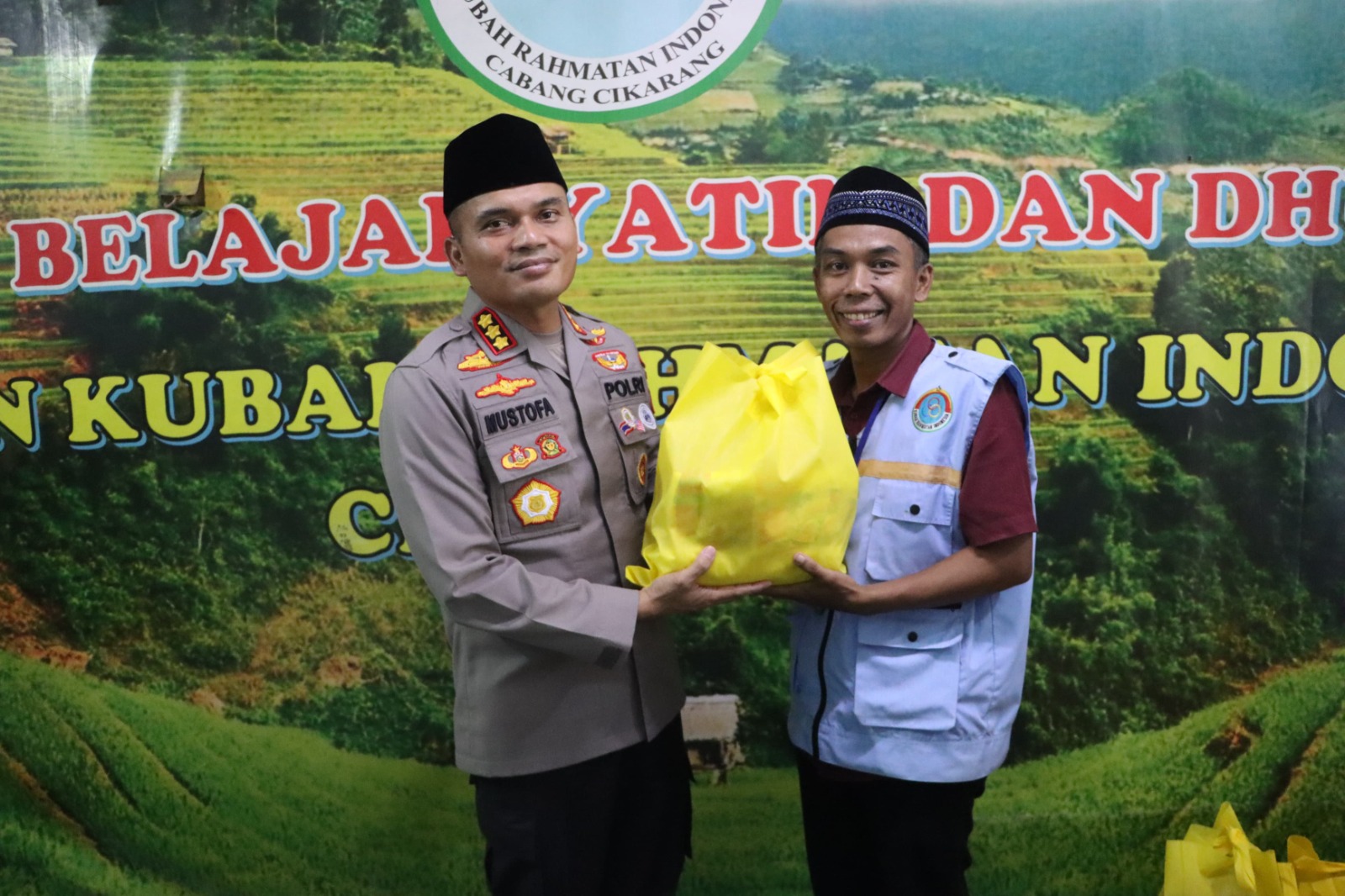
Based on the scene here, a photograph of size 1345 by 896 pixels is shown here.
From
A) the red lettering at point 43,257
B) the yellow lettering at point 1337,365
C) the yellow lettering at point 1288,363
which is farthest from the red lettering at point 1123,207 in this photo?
the red lettering at point 43,257

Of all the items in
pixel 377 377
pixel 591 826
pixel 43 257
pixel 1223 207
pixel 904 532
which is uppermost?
pixel 1223 207

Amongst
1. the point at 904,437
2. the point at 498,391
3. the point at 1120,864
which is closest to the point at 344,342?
the point at 498,391

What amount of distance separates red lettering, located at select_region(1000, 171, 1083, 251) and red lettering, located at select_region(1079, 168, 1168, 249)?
6 cm

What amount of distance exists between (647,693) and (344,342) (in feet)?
4.59

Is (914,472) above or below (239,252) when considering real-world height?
below

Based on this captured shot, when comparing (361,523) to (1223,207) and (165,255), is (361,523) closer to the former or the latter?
(165,255)

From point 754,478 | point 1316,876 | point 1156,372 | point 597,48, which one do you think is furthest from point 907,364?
point 1316,876

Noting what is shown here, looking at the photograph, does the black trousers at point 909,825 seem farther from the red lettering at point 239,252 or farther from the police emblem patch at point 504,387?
the red lettering at point 239,252

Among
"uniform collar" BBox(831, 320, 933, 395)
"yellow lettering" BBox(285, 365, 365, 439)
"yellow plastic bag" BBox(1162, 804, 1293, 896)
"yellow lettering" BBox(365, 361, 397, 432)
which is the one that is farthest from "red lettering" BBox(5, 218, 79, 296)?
"yellow plastic bag" BBox(1162, 804, 1293, 896)

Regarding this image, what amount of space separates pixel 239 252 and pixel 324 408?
18.8 inches

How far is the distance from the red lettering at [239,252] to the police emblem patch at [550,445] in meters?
1.32

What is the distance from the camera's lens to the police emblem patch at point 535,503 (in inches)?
71.1

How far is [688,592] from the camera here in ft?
5.78

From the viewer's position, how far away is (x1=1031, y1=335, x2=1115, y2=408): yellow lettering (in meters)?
2.73
